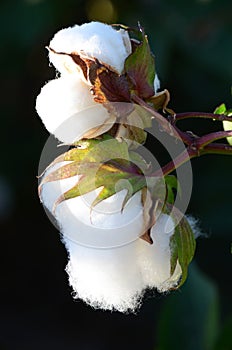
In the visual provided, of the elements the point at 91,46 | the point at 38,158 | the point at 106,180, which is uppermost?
the point at 91,46

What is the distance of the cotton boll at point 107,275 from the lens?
0.98m

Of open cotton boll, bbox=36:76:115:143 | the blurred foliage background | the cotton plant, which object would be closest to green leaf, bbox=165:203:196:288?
the cotton plant

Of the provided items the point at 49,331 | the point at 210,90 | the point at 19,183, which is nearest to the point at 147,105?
the point at 210,90

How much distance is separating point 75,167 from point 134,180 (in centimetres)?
7

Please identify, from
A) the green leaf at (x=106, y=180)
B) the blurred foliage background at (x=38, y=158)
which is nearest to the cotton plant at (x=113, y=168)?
the green leaf at (x=106, y=180)

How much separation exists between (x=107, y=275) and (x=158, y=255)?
6 centimetres

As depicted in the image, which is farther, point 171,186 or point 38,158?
point 38,158

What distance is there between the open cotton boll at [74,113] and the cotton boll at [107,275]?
0.13 metres

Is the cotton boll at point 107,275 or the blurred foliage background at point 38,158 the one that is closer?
the cotton boll at point 107,275

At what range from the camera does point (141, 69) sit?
977 millimetres

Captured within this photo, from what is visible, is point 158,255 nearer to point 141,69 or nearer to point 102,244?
point 102,244

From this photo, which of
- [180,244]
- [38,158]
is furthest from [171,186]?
[38,158]

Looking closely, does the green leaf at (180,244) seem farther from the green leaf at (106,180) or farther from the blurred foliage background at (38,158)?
the blurred foliage background at (38,158)

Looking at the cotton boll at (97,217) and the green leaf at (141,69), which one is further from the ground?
the green leaf at (141,69)
